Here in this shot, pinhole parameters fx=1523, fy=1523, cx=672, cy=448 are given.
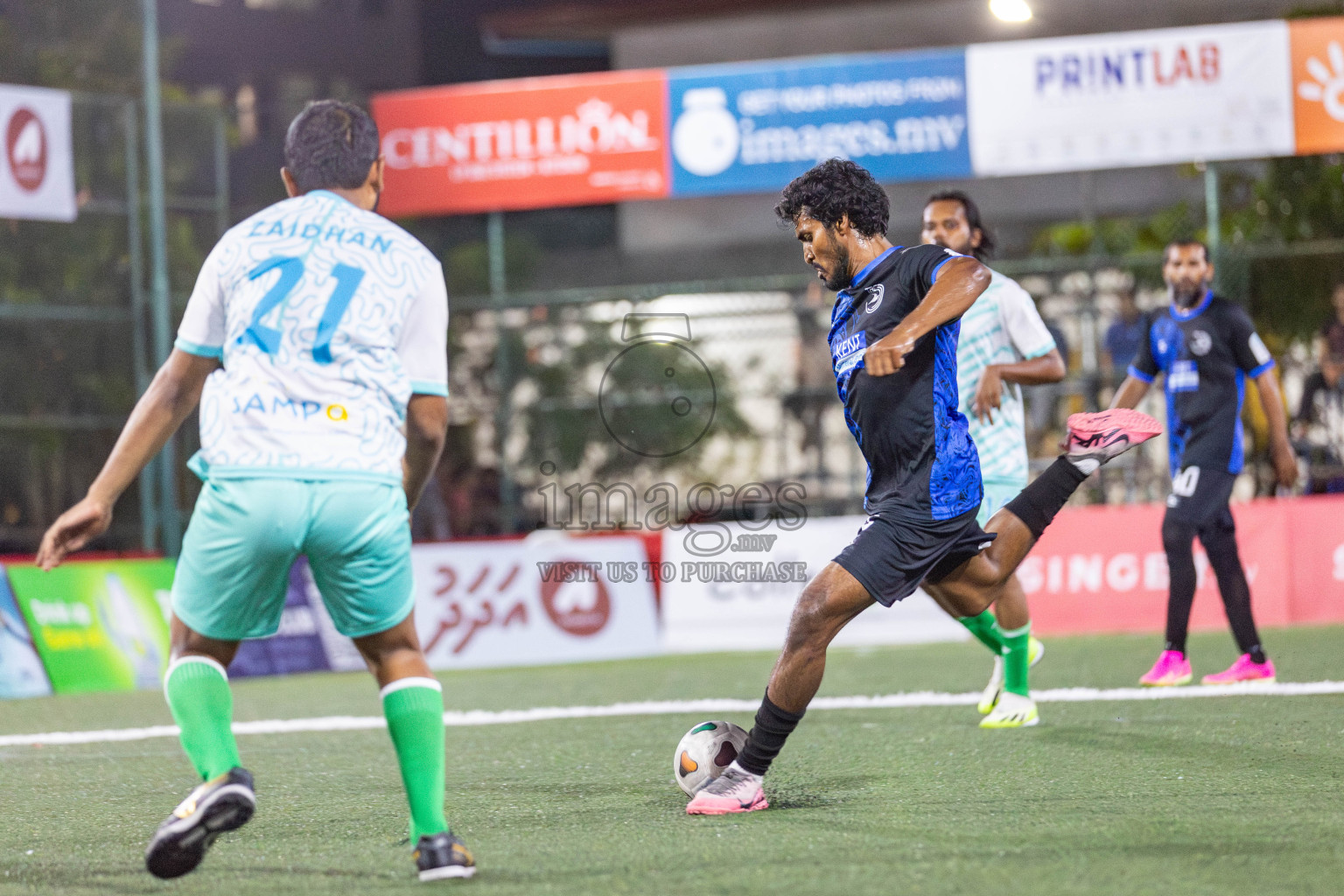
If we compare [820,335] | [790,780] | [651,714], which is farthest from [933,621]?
[790,780]

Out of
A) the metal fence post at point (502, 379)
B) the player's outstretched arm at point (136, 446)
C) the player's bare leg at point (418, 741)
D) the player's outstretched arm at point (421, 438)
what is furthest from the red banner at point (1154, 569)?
the player's outstretched arm at point (136, 446)

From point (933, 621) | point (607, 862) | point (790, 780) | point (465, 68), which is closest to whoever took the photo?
point (607, 862)

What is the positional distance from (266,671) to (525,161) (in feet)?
20.2

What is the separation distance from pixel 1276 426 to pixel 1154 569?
4542 millimetres

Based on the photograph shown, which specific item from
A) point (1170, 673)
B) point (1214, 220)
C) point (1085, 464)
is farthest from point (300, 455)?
point (1214, 220)

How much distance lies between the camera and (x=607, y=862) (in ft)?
12.9

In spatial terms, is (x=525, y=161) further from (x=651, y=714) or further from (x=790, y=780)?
(x=790, y=780)

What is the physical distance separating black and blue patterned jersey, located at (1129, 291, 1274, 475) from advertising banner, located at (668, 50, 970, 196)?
6.97 m

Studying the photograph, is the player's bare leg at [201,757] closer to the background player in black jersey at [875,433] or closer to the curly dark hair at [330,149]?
the curly dark hair at [330,149]

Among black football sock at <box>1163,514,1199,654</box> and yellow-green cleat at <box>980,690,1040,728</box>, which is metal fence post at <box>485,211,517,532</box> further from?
yellow-green cleat at <box>980,690,1040,728</box>

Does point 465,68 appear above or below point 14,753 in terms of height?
above

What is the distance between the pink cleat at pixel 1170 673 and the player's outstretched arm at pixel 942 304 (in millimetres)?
3888

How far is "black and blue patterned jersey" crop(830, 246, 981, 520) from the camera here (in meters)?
4.74

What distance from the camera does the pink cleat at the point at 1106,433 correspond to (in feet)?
18.1
